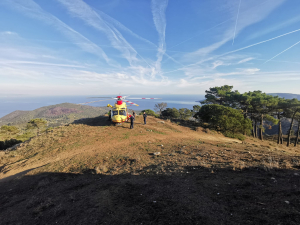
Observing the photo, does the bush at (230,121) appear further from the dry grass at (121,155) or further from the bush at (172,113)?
the bush at (172,113)

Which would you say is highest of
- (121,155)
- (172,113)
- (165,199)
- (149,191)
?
(165,199)

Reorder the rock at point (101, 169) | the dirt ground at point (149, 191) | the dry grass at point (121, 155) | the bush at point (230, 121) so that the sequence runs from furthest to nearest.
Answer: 1. the bush at point (230, 121)
2. the rock at point (101, 169)
3. the dry grass at point (121, 155)
4. the dirt ground at point (149, 191)

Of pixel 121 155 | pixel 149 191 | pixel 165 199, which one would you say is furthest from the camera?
pixel 121 155

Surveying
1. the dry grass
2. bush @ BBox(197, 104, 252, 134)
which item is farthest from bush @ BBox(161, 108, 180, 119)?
the dry grass

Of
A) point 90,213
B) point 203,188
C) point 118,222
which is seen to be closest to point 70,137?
point 90,213

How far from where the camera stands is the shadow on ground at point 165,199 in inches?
149

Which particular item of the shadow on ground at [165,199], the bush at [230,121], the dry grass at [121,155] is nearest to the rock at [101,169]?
the dry grass at [121,155]

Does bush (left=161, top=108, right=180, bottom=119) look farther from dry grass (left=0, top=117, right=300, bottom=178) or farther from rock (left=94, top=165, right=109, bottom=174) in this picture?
rock (left=94, top=165, right=109, bottom=174)

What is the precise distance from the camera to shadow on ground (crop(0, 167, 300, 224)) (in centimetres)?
378

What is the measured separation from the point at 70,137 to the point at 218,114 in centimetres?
2596

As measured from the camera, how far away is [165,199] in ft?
16.1

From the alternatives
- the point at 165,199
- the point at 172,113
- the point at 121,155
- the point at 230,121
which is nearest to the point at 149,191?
the point at 165,199

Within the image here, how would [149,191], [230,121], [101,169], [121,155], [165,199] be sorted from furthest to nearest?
[230,121]
[121,155]
[101,169]
[149,191]
[165,199]

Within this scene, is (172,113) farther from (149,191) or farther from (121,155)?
(149,191)
